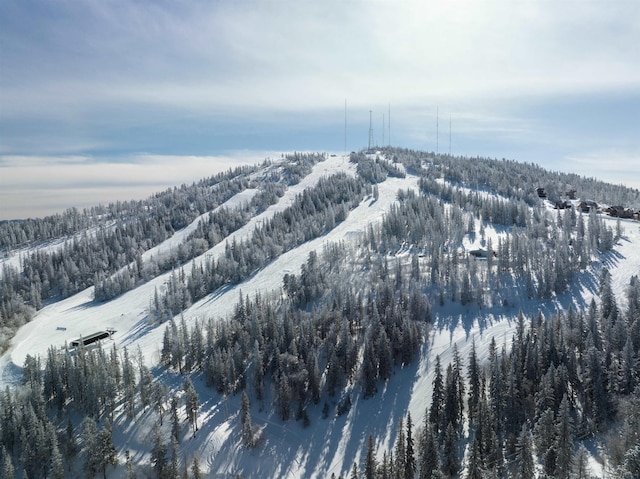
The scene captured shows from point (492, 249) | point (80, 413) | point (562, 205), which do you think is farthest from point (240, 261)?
point (562, 205)

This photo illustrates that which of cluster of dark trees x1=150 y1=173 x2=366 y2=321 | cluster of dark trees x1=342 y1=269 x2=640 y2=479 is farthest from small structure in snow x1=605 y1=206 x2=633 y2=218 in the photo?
cluster of dark trees x1=150 y1=173 x2=366 y2=321

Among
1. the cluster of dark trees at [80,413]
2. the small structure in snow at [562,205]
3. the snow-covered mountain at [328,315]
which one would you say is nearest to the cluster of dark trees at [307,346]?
the snow-covered mountain at [328,315]

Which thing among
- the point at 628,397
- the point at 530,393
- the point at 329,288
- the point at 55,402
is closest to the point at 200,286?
the point at 329,288

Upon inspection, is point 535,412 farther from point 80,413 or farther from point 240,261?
point 240,261

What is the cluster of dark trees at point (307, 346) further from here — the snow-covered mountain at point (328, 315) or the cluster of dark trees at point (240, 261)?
the cluster of dark trees at point (240, 261)

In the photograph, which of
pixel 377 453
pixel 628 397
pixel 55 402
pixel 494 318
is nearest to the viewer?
pixel 628 397

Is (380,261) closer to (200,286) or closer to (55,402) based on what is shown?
(200,286)
